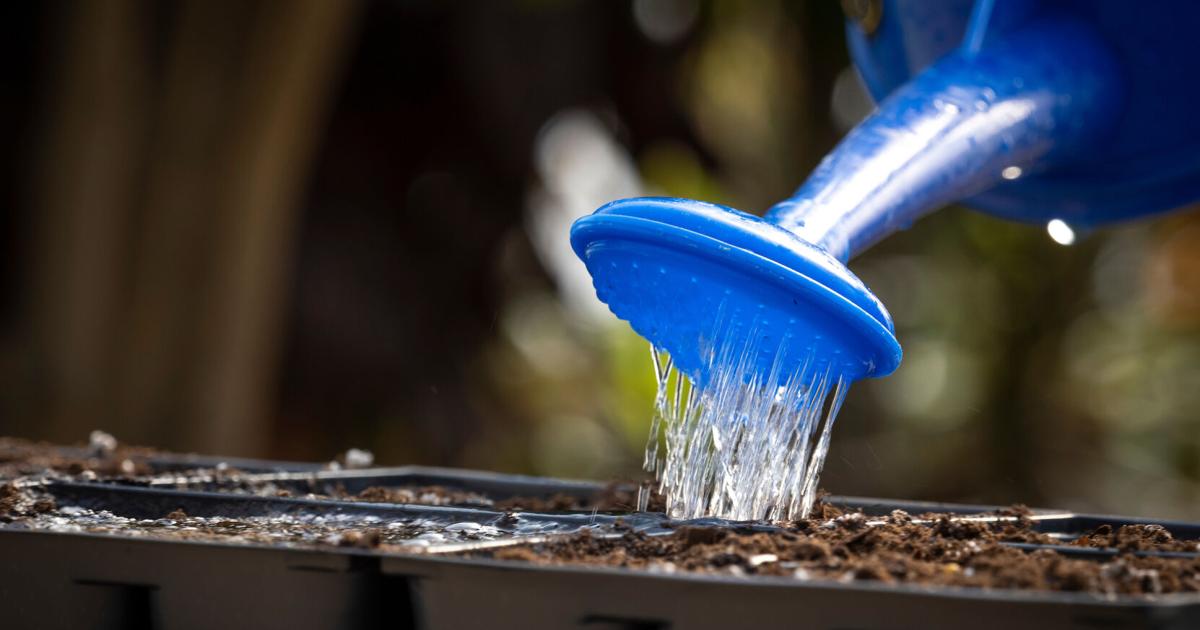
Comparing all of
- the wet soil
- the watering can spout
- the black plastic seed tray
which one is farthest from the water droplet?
the black plastic seed tray

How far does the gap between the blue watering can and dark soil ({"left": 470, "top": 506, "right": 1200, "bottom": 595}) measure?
0.20m

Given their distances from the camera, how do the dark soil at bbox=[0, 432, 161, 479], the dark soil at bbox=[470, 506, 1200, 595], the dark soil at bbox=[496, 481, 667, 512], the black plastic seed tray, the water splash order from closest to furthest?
the black plastic seed tray
the dark soil at bbox=[470, 506, 1200, 595]
the water splash
the dark soil at bbox=[496, 481, 667, 512]
the dark soil at bbox=[0, 432, 161, 479]

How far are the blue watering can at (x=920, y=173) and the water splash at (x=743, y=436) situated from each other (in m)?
0.02

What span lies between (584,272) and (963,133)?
177 inches

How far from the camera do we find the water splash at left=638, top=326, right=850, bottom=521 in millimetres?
1521

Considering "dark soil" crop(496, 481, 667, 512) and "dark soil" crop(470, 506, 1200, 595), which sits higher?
Answer: "dark soil" crop(496, 481, 667, 512)

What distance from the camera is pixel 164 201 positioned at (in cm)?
496

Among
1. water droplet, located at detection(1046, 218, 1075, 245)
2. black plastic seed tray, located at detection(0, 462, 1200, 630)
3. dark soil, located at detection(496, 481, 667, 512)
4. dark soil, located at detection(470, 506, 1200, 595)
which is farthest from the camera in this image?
water droplet, located at detection(1046, 218, 1075, 245)

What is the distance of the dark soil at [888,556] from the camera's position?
1.13 metres

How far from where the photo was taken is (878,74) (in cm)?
227

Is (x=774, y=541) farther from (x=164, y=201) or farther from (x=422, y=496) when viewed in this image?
(x=164, y=201)

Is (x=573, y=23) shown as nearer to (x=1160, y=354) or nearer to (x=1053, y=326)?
(x=1053, y=326)

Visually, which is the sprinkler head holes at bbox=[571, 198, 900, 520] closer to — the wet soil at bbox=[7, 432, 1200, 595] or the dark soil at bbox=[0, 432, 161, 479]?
the wet soil at bbox=[7, 432, 1200, 595]

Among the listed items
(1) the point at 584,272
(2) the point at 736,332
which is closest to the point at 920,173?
(2) the point at 736,332
